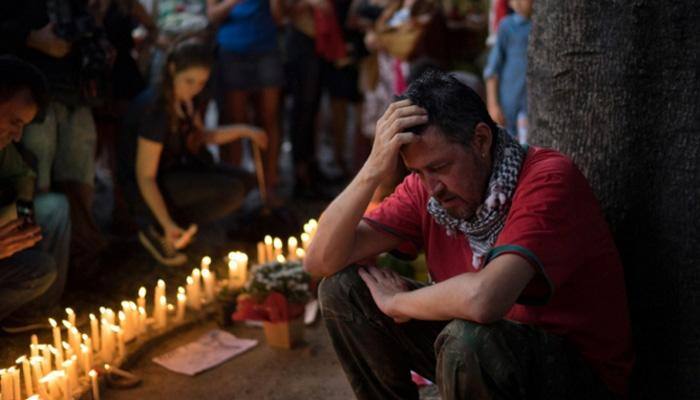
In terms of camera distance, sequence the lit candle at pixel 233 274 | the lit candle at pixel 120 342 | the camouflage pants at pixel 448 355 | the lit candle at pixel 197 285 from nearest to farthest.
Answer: the camouflage pants at pixel 448 355 < the lit candle at pixel 120 342 < the lit candle at pixel 197 285 < the lit candle at pixel 233 274

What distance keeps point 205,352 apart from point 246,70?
10.6ft

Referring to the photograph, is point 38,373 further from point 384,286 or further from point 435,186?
point 435,186

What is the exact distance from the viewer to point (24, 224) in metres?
4.55

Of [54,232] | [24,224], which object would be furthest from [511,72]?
[24,224]

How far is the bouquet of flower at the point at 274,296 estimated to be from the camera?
15.8 ft

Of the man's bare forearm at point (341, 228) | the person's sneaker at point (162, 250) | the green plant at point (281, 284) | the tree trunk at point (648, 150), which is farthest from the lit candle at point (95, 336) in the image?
the tree trunk at point (648, 150)

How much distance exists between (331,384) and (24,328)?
164cm

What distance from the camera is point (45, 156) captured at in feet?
17.2

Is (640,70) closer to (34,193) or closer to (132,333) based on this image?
(132,333)

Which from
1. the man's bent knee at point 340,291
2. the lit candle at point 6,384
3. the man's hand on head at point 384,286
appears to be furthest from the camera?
the lit candle at point 6,384

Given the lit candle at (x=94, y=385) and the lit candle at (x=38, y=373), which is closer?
Result: the lit candle at (x=38, y=373)

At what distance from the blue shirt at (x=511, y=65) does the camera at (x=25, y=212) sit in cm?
376

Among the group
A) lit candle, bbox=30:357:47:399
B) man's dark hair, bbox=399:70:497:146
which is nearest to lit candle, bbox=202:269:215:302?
lit candle, bbox=30:357:47:399

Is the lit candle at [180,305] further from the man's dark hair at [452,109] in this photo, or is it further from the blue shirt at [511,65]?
the blue shirt at [511,65]
